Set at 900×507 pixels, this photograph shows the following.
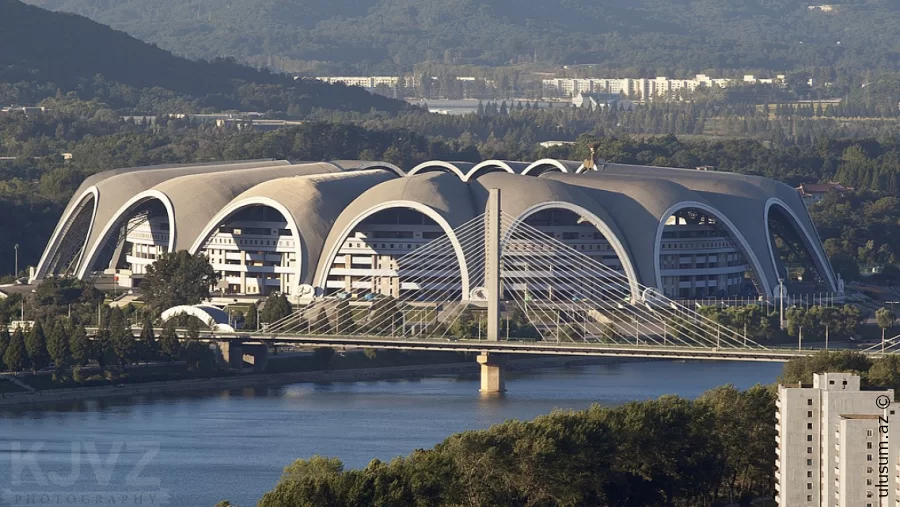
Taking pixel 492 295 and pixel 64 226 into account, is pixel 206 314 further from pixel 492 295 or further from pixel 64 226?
pixel 64 226

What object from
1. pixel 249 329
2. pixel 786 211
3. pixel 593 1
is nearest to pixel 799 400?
pixel 249 329

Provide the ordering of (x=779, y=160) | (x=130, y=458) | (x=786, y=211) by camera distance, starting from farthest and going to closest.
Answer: (x=779, y=160) → (x=786, y=211) → (x=130, y=458)

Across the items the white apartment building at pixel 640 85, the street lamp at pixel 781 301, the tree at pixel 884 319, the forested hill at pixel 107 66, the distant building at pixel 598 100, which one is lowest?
the tree at pixel 884 319

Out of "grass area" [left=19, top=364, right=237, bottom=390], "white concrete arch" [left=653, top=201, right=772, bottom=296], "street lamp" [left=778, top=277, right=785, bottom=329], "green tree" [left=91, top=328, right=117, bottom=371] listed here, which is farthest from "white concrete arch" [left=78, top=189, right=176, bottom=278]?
"street lamp" [left=778, top=277, right=785, bottom=329]

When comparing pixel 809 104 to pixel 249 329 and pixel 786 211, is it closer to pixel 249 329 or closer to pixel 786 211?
pixel 786 211

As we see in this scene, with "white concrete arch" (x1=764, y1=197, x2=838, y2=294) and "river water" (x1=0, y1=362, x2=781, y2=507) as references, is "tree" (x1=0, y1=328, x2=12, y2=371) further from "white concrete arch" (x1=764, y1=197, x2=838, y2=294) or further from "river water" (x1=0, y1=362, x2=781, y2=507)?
"white concrete arch" (x1=764, y1=197, x2=838, y2=294)

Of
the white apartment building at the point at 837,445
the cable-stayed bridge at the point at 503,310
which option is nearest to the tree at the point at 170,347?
the cable-stayed bridge at the point at 503,310

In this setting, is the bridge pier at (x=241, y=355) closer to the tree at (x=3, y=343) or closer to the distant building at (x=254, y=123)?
the tree at (x=3, y=343)
